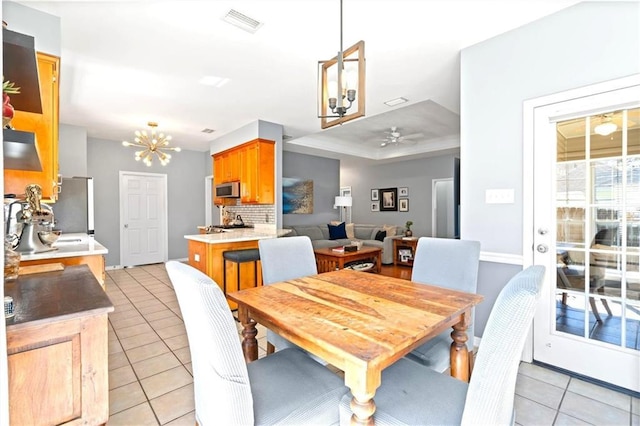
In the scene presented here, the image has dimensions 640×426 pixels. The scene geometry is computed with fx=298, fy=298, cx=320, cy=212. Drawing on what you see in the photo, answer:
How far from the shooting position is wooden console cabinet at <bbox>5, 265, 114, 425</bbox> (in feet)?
3.78

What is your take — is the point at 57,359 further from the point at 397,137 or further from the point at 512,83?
the point at 397,137

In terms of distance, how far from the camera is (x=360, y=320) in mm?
1260

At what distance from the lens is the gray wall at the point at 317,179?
7016 mm

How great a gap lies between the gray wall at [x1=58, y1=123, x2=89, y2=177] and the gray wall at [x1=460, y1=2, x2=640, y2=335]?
226 inches

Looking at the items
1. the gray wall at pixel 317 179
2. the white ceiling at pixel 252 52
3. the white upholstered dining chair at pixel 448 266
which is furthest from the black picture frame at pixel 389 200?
the white upholstered dining chair at pixel 448 266

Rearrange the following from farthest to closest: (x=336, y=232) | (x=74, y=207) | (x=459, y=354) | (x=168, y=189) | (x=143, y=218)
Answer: (x=336, y=232), (x=168, y=189), (x=143, y=218), (x=74, y=207), (x=459, y=354)

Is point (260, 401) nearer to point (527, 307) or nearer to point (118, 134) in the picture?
point (527, 307)

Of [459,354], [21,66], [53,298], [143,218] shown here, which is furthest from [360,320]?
[143,218]

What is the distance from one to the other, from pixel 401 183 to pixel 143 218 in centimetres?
624

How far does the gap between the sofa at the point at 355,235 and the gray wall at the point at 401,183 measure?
0.83 m

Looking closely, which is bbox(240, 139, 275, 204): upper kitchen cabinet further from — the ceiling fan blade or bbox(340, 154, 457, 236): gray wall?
bbox(340, 154, 457, 236): gray wall

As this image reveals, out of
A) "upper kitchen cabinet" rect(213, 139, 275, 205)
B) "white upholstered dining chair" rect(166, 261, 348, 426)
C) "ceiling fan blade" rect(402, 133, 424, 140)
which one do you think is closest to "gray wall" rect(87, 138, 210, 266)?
"upper kitchen cabinet" rect(213, 139, 275, 205)

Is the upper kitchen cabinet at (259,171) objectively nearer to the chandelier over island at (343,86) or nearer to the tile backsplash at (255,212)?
the tile backsplash at (255,212)

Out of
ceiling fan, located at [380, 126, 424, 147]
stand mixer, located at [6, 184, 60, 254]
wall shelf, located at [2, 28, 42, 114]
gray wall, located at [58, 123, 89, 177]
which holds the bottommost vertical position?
stand mixer, located at [6, 184, 60, 254]
